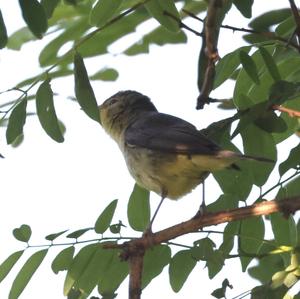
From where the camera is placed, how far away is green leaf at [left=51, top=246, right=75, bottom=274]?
3883 mm

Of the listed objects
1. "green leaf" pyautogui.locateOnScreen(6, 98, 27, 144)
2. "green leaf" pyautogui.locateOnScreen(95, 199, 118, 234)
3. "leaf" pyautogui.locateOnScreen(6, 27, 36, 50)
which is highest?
"leaf" pyautogui.locateOnScreen(6, 27, 36, 50)

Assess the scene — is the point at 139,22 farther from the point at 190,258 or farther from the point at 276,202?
the point at 276,202

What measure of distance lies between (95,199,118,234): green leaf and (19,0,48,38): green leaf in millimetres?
979

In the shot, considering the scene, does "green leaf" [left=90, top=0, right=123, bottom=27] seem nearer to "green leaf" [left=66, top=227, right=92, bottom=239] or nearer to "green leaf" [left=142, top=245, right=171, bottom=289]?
"green leaf" [left=66, top=227, right=92, bottom=239]

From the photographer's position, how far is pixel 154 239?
11.7ft

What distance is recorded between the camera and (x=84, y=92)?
373 centimetres

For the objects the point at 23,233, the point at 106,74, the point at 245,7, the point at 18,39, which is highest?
the point at 18,39

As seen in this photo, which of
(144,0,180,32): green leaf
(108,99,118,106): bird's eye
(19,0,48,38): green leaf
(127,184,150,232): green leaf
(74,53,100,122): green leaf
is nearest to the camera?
(19,0,48,38): green leaf

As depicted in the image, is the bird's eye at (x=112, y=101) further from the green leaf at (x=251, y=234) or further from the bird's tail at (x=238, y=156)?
the green leaf at (x=251, y=234)

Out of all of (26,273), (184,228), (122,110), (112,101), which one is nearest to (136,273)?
(184,228)

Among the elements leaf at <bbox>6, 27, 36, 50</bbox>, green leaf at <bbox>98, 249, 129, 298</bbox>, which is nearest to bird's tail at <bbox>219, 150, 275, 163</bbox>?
green leaf at <bbox>98, 249, 129, 298</bbox>

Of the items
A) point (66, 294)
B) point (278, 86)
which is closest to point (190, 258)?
point (66, 294)

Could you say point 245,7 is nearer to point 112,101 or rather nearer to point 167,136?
point 167,136

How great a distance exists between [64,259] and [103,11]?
125 centimetres
